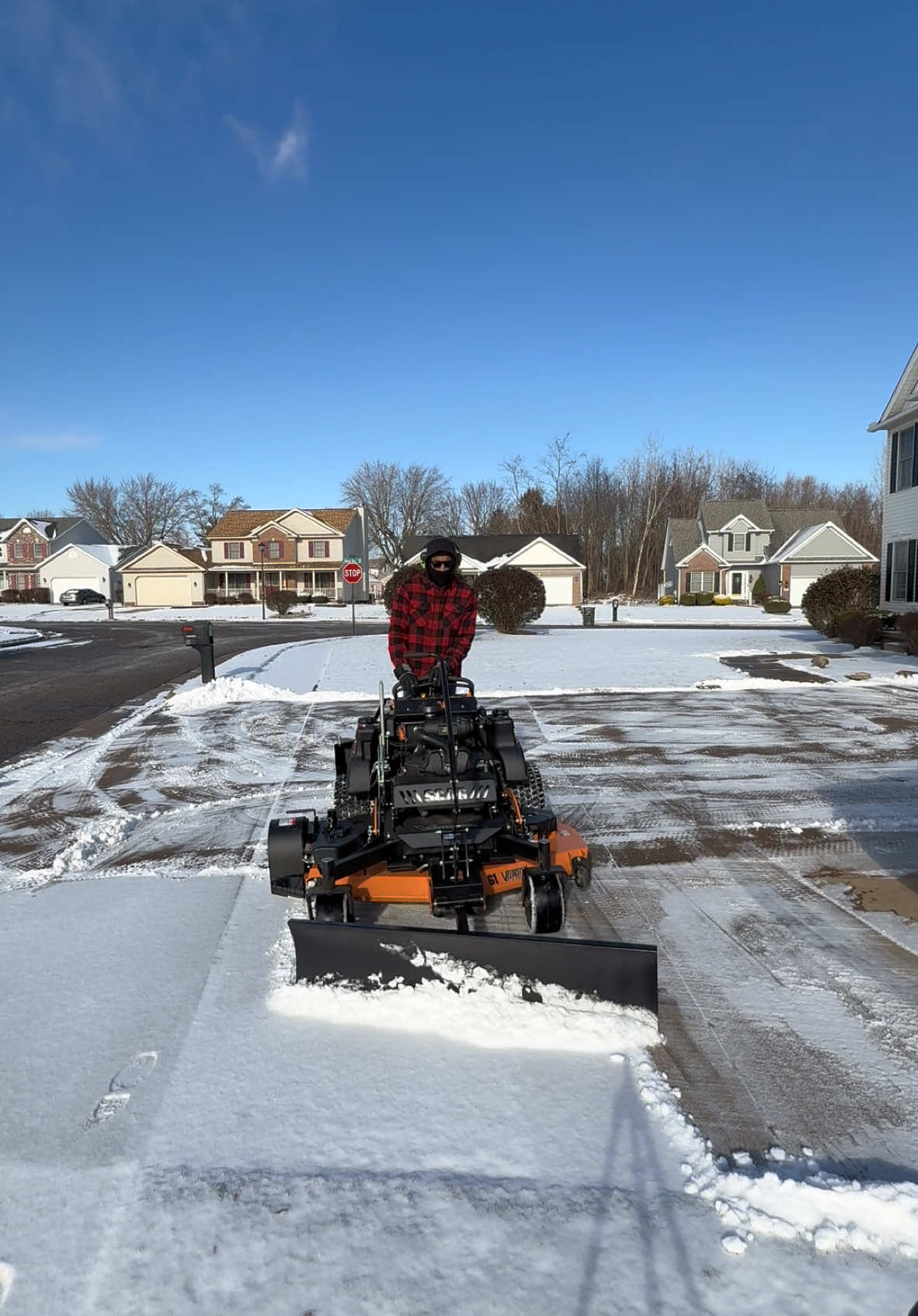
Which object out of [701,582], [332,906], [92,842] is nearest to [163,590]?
A: [701,582]

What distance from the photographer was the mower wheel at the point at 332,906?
140 inches

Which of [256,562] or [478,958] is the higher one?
[256,562]

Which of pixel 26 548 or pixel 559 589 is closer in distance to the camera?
pixel 559 589

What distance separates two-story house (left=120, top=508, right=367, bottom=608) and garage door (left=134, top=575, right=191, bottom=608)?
2.3 inches

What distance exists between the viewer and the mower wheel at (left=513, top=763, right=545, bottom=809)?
4.33m

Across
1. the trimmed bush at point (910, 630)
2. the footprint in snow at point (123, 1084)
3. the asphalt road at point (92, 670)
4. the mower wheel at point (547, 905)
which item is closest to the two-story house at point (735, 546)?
the asphalt road at point (92, 670)

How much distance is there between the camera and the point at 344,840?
390cm

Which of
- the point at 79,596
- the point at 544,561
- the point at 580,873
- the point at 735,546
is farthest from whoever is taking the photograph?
the point at 79,596

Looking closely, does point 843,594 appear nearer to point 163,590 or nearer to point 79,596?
point 163,590

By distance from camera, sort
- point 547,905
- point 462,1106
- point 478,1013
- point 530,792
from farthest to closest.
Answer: point 530,792 < point 547,905 < point 478,1013 < point 462,1106

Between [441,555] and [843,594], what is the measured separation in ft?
60.4

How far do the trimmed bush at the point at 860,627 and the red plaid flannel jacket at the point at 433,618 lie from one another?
15.5 meters

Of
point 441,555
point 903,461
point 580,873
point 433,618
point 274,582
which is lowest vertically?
point 580,873

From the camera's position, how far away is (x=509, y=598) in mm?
24234
